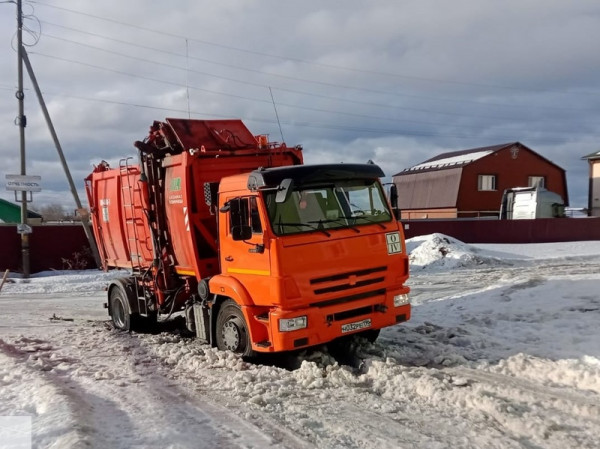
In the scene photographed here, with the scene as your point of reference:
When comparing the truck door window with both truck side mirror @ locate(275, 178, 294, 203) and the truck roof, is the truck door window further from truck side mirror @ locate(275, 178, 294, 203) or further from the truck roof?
truck side mirror @ locate(275, 178, 294, 203)

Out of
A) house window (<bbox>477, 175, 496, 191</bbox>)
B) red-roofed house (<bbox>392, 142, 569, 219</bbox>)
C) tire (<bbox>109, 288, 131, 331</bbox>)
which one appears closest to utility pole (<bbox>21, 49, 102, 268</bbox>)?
tire (<bbox>109, 288, 131, 331</bbox>)

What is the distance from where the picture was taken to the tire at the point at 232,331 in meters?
7.28

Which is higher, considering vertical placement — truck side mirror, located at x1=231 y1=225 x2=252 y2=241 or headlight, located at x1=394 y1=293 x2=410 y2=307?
truck side mirror, located at x1=231 y1=225 x2=252 y2=241

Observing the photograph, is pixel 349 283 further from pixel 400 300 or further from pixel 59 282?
pixel 59 282

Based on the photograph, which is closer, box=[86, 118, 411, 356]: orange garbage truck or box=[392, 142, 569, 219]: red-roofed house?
box=[86, 118, 411, 356]: orange garbage truck

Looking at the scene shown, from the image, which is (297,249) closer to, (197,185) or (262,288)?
(262,288)

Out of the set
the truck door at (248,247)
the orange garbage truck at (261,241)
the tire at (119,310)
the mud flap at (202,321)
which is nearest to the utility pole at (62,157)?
the tire at (119,310)

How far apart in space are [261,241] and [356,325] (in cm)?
164

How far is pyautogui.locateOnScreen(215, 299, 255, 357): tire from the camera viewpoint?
728 centimetres

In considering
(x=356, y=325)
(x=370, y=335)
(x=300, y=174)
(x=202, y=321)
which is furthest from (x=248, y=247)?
(x=370, y=335)

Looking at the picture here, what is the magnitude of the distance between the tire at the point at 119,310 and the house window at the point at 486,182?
3438 centimetres

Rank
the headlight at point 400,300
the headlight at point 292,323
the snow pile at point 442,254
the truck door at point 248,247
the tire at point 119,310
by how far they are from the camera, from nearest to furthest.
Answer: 1. the headlight at point 292,323
2. the truck door at point 248,247
3. the headlight at point 400,300
4. the tire at point 119,310
5. the snow pile at point 442,254

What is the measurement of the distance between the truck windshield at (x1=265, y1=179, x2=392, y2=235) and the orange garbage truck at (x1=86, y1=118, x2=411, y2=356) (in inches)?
0.5

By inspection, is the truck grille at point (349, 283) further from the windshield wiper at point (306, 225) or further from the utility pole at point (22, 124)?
the utility pole at point (22, 124)
